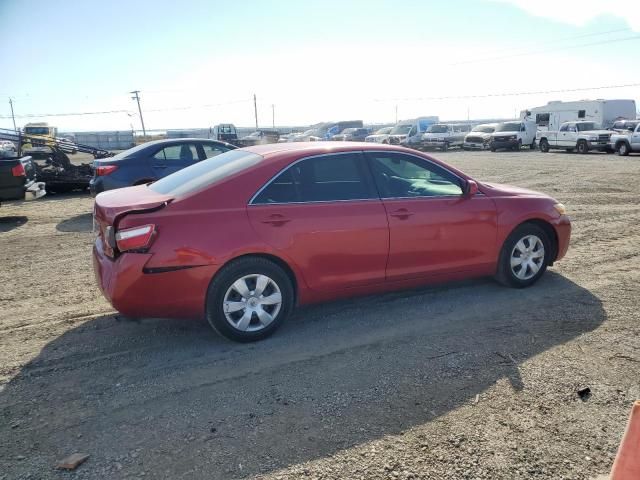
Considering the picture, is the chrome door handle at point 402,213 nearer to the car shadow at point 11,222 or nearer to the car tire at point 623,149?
the car shadow at point 11,222

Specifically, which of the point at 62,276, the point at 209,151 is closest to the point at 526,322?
the point at 62,276

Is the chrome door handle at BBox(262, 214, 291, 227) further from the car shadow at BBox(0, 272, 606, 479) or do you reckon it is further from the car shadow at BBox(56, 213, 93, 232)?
the car shadow at BBox(56, 213, 93, 232)

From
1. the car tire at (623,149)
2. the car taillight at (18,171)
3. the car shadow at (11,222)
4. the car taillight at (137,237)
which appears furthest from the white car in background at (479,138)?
the car taillight at (137,237)

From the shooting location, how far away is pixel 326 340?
4242mm

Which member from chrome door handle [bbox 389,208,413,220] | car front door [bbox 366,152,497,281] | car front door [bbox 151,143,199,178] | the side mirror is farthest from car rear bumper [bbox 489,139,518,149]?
chrome door handle [bbox 389,208,413,220]

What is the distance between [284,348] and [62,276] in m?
3.52

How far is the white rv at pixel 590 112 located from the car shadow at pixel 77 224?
30879mm

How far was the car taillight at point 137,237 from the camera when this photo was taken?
3777 mm

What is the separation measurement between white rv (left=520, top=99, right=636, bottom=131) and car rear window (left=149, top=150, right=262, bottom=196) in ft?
106

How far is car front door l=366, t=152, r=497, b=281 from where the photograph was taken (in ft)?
15.1

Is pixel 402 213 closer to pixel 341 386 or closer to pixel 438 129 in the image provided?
pixel 341 386

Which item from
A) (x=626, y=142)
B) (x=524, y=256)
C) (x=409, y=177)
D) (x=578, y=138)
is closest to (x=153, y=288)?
(x=409, y=177)

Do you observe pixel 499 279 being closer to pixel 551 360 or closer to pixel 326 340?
pixel 551 360

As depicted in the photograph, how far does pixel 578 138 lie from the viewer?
26.7 m
